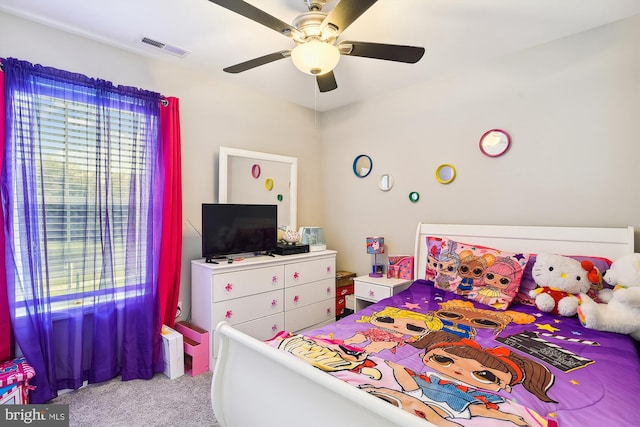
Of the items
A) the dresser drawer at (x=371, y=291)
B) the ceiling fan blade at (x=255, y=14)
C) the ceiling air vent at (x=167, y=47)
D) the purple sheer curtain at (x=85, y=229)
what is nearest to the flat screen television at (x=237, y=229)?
the purple sheer curtain at (x=85, y=229)

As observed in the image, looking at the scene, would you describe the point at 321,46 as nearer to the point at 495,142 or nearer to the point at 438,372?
the point at 438,372

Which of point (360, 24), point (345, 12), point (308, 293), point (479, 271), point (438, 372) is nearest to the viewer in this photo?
point (438, 372)

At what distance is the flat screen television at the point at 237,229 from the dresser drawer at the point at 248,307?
418 mm

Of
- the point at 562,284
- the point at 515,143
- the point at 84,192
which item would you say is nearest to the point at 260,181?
the point at 84,192

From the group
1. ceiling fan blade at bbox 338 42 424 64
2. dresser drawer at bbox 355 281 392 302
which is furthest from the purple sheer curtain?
dresser drawer at bbox 355 281 392 302

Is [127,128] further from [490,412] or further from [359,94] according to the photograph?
[490,412]

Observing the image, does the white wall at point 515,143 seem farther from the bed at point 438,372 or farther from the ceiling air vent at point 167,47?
the ceiling air vent at point 167,47

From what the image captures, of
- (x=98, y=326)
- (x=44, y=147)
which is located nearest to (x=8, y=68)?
(x=44, y=147)

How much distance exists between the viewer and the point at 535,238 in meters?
2.45

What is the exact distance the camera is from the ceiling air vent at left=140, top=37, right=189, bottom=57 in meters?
2.35

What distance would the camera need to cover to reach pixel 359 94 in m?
3.49

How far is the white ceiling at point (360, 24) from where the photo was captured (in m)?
1.97

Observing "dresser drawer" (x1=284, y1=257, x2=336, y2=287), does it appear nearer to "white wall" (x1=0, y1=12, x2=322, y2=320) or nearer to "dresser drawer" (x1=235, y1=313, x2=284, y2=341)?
"dresser drawer" (x1=235, y1=313, x2=284, y2=341)

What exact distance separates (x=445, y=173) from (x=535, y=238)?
95 centimetres
